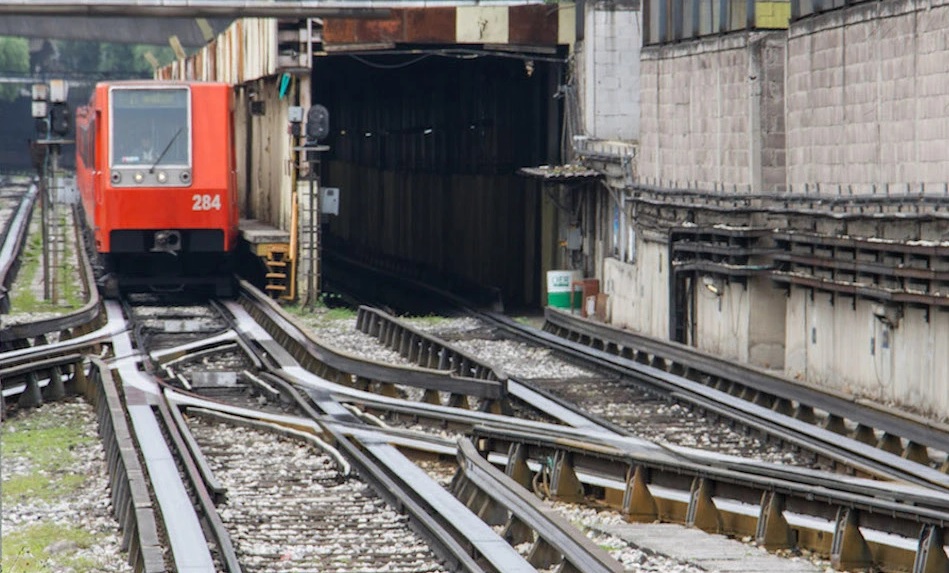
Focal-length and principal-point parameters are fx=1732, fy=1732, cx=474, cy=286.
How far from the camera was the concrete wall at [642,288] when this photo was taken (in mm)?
25031

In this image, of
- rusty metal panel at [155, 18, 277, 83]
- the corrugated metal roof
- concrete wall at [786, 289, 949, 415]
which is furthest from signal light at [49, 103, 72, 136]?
concrete wall at [786, 289, 949, 415]

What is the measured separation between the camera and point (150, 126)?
92.1ft

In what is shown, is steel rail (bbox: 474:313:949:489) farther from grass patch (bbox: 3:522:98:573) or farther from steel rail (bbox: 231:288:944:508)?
grass patch (bbox: 3:522:98:573)

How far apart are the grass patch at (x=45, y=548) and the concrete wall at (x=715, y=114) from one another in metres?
12.5

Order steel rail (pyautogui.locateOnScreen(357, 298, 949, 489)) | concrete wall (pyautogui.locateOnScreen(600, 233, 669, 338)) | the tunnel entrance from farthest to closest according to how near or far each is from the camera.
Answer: the tunnel entrance, concrete wall (pyautogui.locateOnScreen(600, 233, 669, 338)), steel rail (pyautogui.locateOnScreen(357, 298, 949, 489))

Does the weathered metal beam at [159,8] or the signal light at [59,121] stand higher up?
the weathered metal beam at [159,8]

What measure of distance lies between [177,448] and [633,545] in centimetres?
467

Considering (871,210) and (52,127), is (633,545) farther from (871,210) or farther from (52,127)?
(52,127)

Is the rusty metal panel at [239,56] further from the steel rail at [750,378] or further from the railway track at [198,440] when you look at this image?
the steel rail at [750,378]

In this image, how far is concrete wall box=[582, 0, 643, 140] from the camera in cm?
2856

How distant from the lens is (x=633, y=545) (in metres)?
11.1

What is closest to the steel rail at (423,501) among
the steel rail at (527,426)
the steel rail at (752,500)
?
the steel rail at (527,426)

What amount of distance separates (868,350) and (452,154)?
19948mm

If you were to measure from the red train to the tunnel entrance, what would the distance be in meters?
4.07
